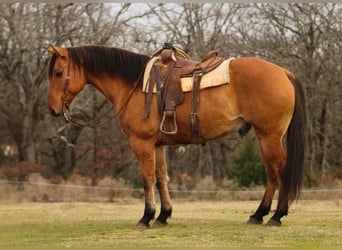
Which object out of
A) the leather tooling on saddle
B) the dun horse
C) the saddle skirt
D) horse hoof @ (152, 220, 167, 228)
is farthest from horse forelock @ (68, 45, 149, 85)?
horse hoof @ (152, 220, 167, 228)

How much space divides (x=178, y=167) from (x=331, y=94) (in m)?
7.30

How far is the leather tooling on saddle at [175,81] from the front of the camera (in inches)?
360

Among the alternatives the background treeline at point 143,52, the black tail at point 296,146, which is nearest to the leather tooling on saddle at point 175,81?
the black tail at point 296,146

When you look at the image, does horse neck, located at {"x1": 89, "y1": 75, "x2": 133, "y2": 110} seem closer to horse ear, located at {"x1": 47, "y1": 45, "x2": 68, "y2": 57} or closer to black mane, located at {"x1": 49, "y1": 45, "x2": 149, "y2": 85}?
black mane, located at {"x1": 49, "y1": 45, "x2": 149, "y2": 85}

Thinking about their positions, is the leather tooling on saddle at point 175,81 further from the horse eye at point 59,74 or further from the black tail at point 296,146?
the horse eye at point 59,74

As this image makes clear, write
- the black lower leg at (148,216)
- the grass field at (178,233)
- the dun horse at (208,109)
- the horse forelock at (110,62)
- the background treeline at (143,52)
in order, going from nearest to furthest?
the grass field at (178,233), the dun horse at (208,109), the black lower leg at (148,216), the horse forelock at (110,62), the background treeline at (143,52)

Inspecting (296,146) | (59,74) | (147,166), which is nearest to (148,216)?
(147,166)

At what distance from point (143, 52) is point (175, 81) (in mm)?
17547

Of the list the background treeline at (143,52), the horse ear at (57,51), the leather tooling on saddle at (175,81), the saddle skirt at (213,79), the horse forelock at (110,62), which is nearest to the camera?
the saddle skirt at (213,79)

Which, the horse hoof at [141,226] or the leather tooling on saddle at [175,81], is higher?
the leather tooling on saddle at [175,81]

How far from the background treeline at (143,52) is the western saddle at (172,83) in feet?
42.4

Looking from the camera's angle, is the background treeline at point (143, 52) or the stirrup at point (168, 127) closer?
the stirrup at point (168, 127)

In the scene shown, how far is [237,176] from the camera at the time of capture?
2164 cm

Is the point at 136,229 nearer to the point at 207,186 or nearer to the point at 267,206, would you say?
the point at 267,206
